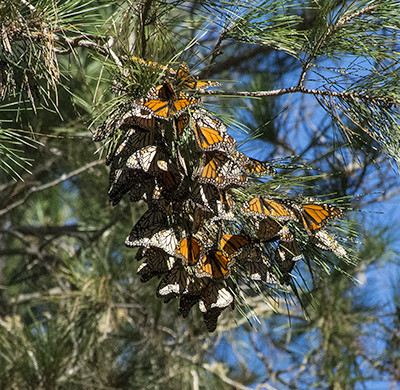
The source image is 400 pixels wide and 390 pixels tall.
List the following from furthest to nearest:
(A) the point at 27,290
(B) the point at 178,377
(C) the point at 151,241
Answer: (A) the point at 27,290 → (B) the point at 178,377 → (C) the point at 151,241

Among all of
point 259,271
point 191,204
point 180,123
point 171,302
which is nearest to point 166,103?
point 180,123

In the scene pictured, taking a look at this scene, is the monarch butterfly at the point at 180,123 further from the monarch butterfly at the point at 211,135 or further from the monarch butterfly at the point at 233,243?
the monarch butterfly at the point at 233,243

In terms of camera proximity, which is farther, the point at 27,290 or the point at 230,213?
the point at 27,290

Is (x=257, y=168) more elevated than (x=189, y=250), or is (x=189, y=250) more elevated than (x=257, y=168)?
(x=257, y=168)

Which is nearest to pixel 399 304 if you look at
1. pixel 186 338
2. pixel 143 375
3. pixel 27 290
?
pixel 186 338

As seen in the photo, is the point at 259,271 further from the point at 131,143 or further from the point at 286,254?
the point at 131,143

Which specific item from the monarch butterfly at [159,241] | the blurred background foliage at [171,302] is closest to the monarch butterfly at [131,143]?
the monarch butterfly at [159,241]

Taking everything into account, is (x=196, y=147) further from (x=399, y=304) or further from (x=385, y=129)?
(x=399, y=304)
